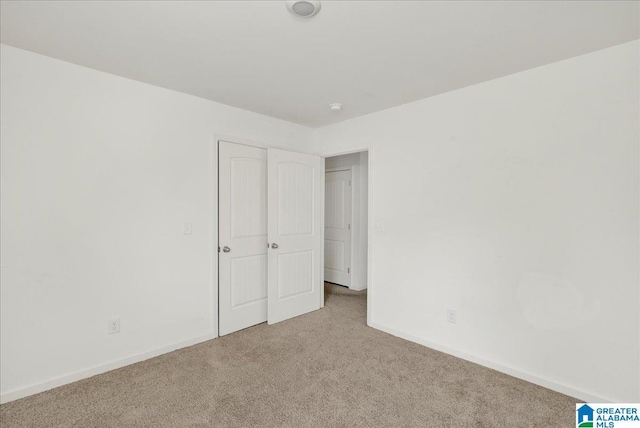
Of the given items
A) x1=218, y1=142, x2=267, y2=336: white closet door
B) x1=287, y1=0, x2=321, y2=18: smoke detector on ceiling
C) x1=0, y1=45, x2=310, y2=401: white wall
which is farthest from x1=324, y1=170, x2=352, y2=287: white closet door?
x1=287, y1=0, x2=321, y2=18: smoke detector on ceiling

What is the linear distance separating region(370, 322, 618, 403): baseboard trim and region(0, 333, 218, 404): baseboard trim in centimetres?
216

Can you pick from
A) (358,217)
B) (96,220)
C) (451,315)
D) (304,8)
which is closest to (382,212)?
(451,315)

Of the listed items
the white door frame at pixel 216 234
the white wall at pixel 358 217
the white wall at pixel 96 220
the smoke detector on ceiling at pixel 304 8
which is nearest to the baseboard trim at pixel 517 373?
the white wall at pixel 358 217

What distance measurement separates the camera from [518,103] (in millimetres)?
2355

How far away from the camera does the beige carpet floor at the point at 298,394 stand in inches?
73.8

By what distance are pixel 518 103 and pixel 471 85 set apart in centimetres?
43

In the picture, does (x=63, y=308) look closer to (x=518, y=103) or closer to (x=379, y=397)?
(x=379, y=397)

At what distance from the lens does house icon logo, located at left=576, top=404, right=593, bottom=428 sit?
1864 millimetres

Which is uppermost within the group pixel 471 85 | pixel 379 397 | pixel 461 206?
pixel 471 85

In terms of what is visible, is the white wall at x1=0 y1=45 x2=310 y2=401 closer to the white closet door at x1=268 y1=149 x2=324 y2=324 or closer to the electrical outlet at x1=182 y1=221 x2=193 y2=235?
the electrical outlet at x1=182 y1=221 x2=193 y2=235

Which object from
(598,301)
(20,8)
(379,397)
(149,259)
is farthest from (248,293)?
(598,301)

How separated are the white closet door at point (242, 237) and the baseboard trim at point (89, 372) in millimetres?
440
